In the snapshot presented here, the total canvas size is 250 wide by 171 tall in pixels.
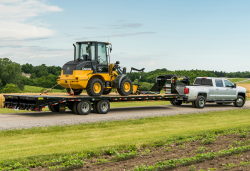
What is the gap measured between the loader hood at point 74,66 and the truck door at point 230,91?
11060 mm

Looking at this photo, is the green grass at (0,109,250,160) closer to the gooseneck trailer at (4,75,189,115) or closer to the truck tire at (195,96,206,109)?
the gooseneck trailer at (4,75,189,115)

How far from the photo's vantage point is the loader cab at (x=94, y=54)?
16891mm

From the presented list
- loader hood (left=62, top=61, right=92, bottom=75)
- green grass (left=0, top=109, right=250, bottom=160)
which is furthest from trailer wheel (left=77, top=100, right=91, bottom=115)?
green grass (left=0, top=109, right=250, bottom=160)

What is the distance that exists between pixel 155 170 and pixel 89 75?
10882 millimetres

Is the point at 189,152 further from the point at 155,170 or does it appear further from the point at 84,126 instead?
the point at 84,126

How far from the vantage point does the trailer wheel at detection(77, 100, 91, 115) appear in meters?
15.9

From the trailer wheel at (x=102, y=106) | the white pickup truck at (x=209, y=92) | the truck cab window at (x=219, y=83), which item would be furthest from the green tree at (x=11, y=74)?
the trailer wheel at (x=102, y=106)

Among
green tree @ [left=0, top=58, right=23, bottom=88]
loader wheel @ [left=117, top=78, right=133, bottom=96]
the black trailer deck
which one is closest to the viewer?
the black trailer deck

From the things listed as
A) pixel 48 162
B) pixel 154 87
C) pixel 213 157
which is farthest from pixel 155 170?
pixel 154 87

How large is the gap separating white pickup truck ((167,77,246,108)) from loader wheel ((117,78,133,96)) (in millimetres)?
4433

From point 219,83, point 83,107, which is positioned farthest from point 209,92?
point 83,107

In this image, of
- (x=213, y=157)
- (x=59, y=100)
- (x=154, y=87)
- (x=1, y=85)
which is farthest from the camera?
(x=1, y=85)

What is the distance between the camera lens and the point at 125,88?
18.2 m

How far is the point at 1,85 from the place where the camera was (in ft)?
310
